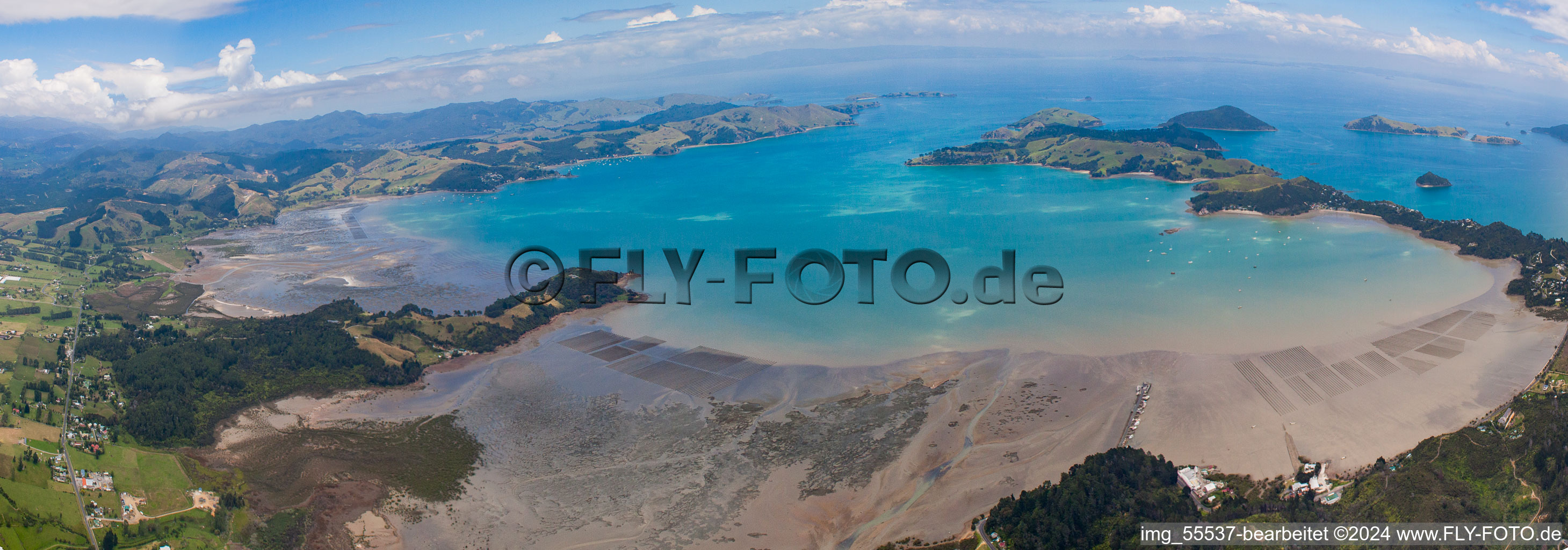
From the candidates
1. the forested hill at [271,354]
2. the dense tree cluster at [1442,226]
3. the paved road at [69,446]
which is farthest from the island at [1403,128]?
the paved road at [69,446]

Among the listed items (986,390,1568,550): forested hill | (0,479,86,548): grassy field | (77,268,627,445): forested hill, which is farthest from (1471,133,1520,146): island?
(0,479,86,548): grassy field

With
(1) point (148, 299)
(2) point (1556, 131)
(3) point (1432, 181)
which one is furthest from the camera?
(2) point (1556, 131)

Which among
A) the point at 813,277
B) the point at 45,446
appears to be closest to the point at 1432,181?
the point at 813,277

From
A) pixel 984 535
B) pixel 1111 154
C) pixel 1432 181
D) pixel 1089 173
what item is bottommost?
pixel 984 535

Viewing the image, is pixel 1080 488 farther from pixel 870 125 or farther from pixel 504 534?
pixel 870 125

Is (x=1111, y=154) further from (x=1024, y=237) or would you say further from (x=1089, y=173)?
(x=1024, y=237)

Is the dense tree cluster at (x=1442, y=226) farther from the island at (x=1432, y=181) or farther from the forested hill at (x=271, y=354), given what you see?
the forested hill at (x=271, y=354)

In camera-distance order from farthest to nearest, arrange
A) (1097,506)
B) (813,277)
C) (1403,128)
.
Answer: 1. (1403,128)
2. (813,277)
3. (1097,506)

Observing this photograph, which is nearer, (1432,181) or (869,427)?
(869,427)
